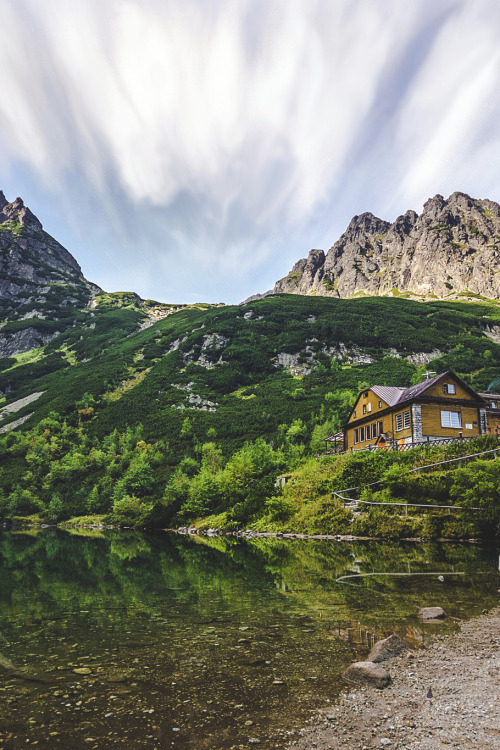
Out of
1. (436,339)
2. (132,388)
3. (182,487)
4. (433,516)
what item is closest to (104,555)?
(433,516)

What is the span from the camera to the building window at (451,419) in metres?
43.0

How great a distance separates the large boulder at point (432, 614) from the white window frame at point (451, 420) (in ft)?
114

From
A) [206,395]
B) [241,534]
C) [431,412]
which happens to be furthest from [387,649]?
[206,395]

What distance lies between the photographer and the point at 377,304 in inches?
7515

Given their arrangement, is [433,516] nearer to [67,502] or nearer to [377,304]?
[67,502]

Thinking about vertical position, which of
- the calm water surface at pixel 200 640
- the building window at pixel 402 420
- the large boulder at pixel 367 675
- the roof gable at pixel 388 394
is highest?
the roof gable at pixel 388 394

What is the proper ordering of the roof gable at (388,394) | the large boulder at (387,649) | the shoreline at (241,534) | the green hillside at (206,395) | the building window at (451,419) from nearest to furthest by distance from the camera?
1. the large boulder at (387,649)
2. the shoreline at (241,534)
3. the building window at (451,419)
4. the roof gable at (388,394)
5. the green hillside at (206,395)

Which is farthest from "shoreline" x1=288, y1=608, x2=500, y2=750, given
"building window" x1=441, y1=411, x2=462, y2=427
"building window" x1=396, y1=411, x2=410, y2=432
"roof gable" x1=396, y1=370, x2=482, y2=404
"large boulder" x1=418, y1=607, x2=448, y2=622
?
"building window" x1=441, y1=411, x2=462, y2=427

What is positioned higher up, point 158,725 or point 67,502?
point 158,725

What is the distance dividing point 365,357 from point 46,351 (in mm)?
151606

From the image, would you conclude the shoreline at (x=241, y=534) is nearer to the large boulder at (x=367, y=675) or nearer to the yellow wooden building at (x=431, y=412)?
the yellow wooden building at (x=431, y=412)

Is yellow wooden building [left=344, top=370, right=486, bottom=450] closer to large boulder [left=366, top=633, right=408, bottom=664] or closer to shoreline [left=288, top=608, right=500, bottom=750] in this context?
large boulder [left=366, top=633, right=408, bottom=664]

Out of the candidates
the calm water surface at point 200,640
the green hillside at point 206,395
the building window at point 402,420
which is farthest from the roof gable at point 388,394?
the calm water surface at point 200,640

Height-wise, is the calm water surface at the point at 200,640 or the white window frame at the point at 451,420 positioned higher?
the white window frame at the point at 451,420
